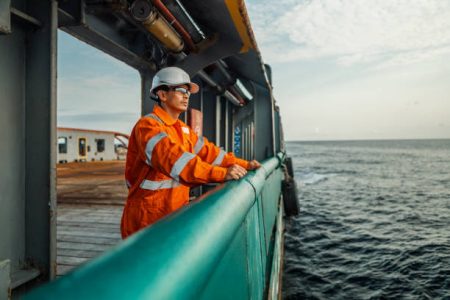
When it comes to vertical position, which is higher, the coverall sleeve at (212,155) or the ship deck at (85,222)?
the coverall sleeve at (212,155)

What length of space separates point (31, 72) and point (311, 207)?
13730 millimetres

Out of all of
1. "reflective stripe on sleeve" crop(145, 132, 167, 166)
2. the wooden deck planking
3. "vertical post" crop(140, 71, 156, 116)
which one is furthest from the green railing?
"vertical post" crop(140, 71, 156, 116)

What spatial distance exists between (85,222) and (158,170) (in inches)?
168

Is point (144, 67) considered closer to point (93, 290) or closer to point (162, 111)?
point (162, 111)

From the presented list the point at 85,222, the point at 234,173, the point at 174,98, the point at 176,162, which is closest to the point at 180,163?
the point at 176,162

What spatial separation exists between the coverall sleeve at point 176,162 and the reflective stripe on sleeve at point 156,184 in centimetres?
28

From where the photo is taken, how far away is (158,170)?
2.02m

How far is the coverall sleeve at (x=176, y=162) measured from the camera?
1.90 meters

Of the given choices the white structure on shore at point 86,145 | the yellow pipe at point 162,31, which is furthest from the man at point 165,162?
the white structure on shore at point 86,145

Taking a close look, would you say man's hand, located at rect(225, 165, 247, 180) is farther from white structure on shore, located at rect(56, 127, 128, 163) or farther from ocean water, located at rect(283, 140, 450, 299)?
white structure on shore, located at rect(56, 127, 128, 163)

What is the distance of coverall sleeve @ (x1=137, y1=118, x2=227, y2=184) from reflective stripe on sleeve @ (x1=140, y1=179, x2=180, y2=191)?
279 millimetres

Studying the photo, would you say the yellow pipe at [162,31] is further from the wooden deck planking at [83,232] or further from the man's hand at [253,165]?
the wooden deck planking at [83,232]

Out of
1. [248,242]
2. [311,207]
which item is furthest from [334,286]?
[311,207]

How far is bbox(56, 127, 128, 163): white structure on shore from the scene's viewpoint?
2092 cm
